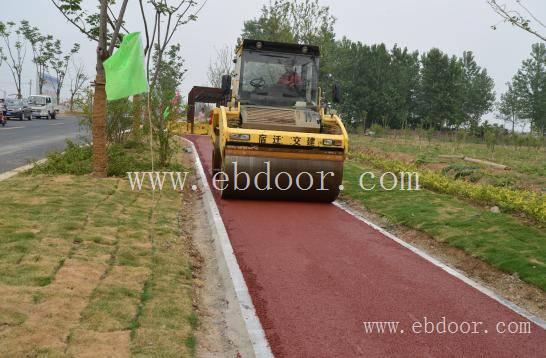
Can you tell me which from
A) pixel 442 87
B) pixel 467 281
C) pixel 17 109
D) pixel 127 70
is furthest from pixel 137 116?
pixel 442 87

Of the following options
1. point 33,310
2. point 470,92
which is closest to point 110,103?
point 33,310

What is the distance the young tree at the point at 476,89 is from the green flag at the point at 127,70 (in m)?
83.5

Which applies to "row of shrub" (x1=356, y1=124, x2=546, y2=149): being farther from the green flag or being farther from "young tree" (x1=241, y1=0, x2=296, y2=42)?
the green flag

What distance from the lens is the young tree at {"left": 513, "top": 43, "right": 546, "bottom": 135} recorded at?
78375mm

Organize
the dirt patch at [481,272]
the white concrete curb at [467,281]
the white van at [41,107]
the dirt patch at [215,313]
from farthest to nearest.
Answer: the white van at [41,107] < the dirt patch at [481,272] < the white concrete curb at [467,281] < the dirt patch at [215,313]

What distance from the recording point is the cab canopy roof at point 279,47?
1305 centimetres

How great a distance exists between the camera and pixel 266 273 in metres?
6.79

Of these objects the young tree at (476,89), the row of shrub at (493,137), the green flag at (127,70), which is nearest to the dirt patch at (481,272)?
the green flag at (127,70)

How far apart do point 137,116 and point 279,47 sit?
272 inches

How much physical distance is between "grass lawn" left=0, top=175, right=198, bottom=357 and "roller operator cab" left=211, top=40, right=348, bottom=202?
2248mm

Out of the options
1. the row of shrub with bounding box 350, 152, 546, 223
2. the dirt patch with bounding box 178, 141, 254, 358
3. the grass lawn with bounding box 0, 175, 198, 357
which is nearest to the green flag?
the grass lawn with bounding box 0, 175, 198, 357

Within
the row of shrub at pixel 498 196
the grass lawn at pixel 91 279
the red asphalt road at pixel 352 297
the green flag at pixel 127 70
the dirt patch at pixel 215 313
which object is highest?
the green flag at pixel 127 70

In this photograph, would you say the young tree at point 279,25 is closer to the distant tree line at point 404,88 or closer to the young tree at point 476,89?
the distant tree line at point 404,88

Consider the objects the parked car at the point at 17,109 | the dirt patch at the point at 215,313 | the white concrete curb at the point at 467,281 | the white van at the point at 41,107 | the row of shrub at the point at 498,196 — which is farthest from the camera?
the white van at the point at 41,107
